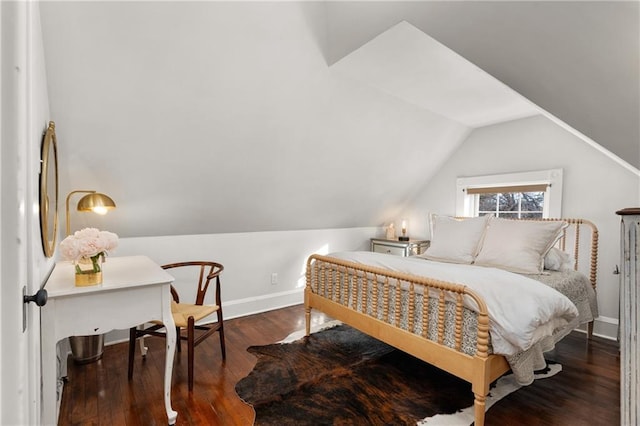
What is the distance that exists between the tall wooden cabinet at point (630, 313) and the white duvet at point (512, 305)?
426 millimetres

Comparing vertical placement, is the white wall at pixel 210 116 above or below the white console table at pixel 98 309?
above

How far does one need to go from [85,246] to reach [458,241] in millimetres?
2875

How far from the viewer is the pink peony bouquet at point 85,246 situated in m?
1.58

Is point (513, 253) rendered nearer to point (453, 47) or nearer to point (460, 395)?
point (460, 395)

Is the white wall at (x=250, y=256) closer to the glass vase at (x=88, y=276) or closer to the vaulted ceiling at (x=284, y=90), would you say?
the vaulted ceiling at (x=284, y=90)

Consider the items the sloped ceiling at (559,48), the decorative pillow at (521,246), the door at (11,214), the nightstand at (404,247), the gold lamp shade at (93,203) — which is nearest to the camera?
the door at (11,214)

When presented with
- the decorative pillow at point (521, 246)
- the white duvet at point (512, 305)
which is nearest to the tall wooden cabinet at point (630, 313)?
the white duvet at point (512, 305)

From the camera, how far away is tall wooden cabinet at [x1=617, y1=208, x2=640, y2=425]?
117 cm

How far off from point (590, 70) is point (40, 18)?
255 centimetres

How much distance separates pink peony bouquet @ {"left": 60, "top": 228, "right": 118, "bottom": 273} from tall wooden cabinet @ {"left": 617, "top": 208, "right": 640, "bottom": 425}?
228 centimetres

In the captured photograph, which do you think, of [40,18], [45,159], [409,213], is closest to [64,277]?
[45,159]

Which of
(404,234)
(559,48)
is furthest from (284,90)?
(404,234)

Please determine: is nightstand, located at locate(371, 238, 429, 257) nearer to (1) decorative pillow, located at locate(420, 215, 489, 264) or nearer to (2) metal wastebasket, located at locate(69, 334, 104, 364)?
(1) decorative pillow, located at locate(420, 215, 489, 264)

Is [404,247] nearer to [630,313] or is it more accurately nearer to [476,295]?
[476,295]
